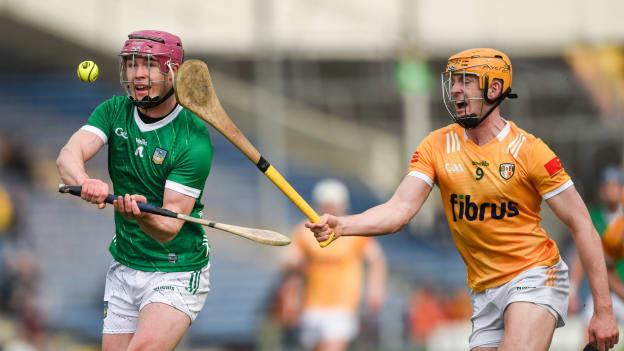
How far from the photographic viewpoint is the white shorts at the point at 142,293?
6426 millimetres

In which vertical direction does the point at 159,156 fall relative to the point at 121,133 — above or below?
below

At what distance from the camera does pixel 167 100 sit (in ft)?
21.4

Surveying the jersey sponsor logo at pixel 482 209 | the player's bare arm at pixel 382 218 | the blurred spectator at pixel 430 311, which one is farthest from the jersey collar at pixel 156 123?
the blurred spectator at pixel 430 311

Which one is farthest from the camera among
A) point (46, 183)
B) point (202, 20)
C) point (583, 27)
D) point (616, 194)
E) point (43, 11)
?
point (583, 27)

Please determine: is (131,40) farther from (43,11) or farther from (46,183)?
Answer: (43,11)

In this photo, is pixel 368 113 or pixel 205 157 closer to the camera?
pixel 205 157

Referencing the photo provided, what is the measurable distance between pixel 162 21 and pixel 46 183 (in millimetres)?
3500

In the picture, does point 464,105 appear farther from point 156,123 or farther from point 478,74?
point 156,123

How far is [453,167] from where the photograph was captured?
6508 millimetres

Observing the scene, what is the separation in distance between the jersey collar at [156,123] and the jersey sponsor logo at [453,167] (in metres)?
1.50

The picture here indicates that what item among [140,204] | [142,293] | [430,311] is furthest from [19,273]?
[140,204]

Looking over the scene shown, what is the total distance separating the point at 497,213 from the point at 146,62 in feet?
6.73

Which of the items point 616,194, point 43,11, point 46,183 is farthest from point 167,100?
point 43,11

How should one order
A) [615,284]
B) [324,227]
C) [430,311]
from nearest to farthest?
1. [324,227]
2. [615,284]
3. [430,311]
